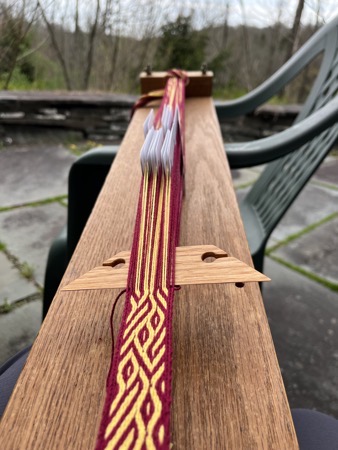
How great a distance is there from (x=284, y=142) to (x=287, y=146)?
0.05 feet

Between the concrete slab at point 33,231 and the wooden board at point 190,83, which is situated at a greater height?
the wooden board at point 190,83

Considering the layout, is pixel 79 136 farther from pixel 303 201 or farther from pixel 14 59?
pixel 303 201

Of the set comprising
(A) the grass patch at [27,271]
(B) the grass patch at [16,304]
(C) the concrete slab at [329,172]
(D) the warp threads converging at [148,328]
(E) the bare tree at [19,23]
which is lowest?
(B) the grass patch at [16,304]

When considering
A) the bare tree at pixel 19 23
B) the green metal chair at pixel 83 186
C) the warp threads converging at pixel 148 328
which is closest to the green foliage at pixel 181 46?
the bare tree at pixel 19 23

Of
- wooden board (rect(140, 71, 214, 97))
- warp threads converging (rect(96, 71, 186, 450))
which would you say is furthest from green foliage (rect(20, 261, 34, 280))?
warp threads converging (rect(96, 71, 186, 450))

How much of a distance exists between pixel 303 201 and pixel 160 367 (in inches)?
123

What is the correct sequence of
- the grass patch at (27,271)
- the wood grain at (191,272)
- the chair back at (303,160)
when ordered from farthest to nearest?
1. the grass patch at (27,271)
2. the chair back at (303,160)
3. the wood grain at (191,272)

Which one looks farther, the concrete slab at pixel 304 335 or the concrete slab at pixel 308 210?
the concrete slab at pixel 308 210

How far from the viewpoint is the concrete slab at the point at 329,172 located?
3781mm

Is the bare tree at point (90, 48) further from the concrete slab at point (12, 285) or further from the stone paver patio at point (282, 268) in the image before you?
the concrete slab at point (12, 285)

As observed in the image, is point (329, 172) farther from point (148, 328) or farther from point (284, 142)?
point (148, 328)

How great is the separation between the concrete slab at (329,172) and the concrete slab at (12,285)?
104 inches

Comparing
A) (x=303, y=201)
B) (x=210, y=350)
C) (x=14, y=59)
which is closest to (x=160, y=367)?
(x=210, y=350)

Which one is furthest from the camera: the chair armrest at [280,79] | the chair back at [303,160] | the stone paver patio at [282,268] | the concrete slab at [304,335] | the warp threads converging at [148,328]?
the chair armrest at [280,79]
